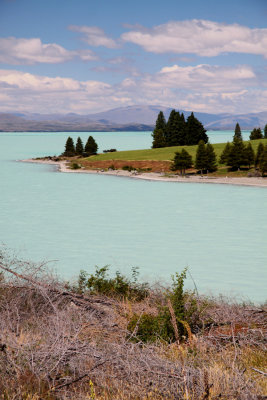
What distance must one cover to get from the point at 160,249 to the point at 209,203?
20865 mm

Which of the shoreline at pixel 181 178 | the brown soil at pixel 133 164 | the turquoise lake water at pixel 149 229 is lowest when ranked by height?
the turquoise lake water at pixel 149 229

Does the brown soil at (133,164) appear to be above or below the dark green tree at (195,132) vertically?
below

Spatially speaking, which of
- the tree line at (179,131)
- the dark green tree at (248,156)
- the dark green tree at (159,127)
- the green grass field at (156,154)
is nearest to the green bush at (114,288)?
the dark green tree at (248,156)

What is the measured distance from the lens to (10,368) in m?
5.02

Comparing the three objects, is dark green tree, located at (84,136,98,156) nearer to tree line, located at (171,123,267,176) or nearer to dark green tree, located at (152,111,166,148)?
dark green tree, located at (152,111,166,148)

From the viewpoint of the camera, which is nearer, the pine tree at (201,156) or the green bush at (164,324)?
the green bush at (164,324)

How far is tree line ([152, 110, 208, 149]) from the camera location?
339 feet

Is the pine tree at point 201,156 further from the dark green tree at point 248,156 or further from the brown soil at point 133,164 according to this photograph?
the brown soil at point 133,164

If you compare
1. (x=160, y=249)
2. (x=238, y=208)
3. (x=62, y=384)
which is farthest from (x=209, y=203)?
(x=62, y=384)

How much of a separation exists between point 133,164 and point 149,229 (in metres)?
52.6

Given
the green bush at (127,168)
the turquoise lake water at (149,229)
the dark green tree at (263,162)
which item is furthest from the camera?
the green bush at (127,168)

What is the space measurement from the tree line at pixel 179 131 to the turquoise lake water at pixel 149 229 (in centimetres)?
4210

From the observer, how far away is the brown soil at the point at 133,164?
82444 mm

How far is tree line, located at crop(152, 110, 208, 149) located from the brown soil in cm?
2006
